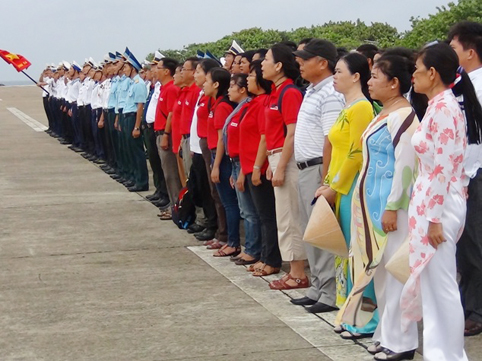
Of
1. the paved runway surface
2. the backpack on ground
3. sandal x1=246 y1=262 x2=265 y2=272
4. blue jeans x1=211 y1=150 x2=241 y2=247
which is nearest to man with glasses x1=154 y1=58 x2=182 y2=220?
the paved runway surface

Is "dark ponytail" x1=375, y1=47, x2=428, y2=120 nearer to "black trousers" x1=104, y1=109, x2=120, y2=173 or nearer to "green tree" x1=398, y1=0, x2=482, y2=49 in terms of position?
"green tree" x1=398, y1=0, x2=482, y2=49

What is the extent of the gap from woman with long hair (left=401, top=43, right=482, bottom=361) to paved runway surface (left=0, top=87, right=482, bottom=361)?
1.96ft

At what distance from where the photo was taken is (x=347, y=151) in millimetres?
5895

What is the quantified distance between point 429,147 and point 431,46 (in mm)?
558

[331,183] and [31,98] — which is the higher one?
[331,183]

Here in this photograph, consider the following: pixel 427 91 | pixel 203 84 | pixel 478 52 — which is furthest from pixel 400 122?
pixel 203 84

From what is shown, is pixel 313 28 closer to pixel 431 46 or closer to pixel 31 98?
pixel 431 46

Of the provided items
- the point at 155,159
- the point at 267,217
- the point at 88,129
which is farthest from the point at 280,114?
the point at 88,129

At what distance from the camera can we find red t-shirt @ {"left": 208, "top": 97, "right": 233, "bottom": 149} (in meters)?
8.46

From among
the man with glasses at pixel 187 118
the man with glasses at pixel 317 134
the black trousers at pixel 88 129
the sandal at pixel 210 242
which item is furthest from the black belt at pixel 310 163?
the black trousers at pixel 88 129

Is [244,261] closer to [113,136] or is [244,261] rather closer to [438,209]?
[438,209]

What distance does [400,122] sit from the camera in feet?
17.1

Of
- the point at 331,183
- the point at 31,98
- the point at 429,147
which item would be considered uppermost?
the point at 429,147

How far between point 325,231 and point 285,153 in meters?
1.12
